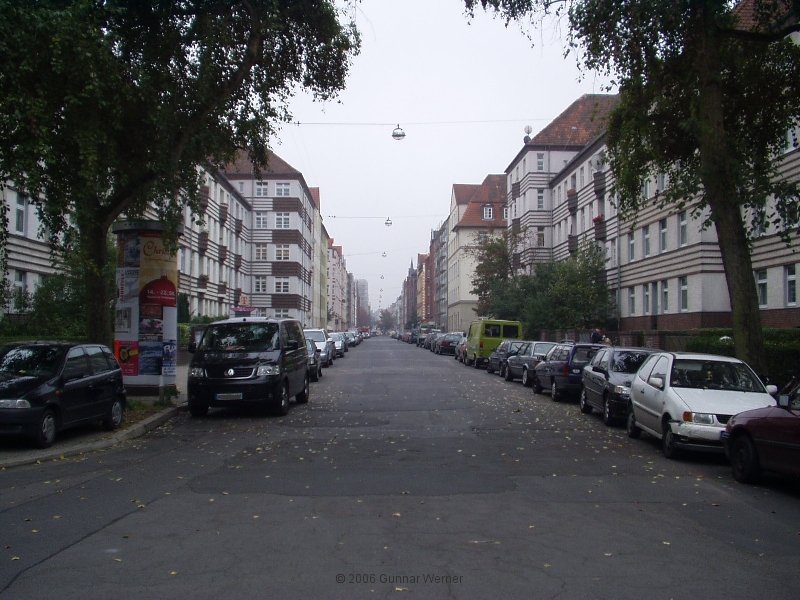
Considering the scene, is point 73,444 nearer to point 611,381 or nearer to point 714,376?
point 611,381

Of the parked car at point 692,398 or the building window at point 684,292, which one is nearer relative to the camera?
the parked car at point 692,398

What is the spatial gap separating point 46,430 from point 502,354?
22.6 m

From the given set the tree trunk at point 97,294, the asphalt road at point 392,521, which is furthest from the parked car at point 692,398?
the tree trunk at point 97,294

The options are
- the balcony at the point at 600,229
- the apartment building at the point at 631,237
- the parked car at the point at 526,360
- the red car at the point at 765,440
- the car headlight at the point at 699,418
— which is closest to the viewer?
the red car at the point at 765,440

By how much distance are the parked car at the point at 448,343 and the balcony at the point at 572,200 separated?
467 inches

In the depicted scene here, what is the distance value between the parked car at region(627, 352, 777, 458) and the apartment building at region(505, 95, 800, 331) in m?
4.91

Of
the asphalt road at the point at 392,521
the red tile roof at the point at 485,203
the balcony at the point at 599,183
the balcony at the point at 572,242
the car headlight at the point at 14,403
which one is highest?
the red tile roof at the point at 485,203

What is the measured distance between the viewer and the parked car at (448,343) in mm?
55562

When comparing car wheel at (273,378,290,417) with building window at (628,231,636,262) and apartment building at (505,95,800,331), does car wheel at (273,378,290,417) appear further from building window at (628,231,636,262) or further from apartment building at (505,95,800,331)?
building window at (628,231,636,262)

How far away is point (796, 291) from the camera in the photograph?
2625 centimetres

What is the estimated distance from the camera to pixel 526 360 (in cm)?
2630

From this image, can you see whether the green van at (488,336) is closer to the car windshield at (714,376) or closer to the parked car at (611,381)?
the parked car at (611,381)

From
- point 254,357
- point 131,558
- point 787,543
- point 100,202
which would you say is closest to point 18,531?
point 131,558

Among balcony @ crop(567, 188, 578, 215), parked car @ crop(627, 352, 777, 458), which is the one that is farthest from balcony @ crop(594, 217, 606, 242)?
parked car @ crop(627, 352, 777, 458)
